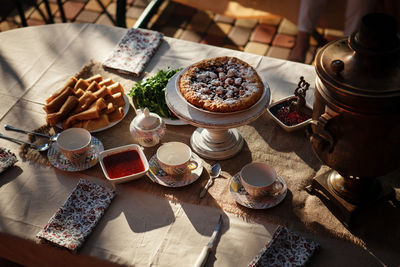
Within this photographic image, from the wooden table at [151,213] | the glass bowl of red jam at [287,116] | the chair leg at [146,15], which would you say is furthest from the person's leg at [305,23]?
the glass bowl of red jam at [287,116]

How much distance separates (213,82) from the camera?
1.69 m

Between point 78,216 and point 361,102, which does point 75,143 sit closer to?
point 78,216

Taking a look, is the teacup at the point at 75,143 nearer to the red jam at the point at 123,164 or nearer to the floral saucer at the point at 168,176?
the red jam at the point at 123,164

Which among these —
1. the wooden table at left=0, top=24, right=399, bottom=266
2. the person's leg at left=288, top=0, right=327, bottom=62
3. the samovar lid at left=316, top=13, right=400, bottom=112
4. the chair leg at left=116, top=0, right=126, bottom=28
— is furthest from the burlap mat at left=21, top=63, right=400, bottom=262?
the person's leg at left=288, top=0, right=327, bottom=62

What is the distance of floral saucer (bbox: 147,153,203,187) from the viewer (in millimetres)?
1618

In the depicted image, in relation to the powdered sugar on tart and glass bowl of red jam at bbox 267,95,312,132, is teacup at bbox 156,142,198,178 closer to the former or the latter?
the powdered sugar on tart

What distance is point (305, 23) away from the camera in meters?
3.04

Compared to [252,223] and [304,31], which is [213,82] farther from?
[304,31]

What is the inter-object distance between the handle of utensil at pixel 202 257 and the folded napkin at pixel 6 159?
78cm

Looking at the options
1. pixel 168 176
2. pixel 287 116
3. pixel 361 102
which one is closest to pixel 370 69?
pixel 361 102

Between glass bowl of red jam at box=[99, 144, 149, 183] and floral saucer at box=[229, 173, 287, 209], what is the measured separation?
31 cm

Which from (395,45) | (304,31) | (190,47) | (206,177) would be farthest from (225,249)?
(304,31)

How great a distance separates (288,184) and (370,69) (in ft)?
1.80

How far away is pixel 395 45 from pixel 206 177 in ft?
2.49
